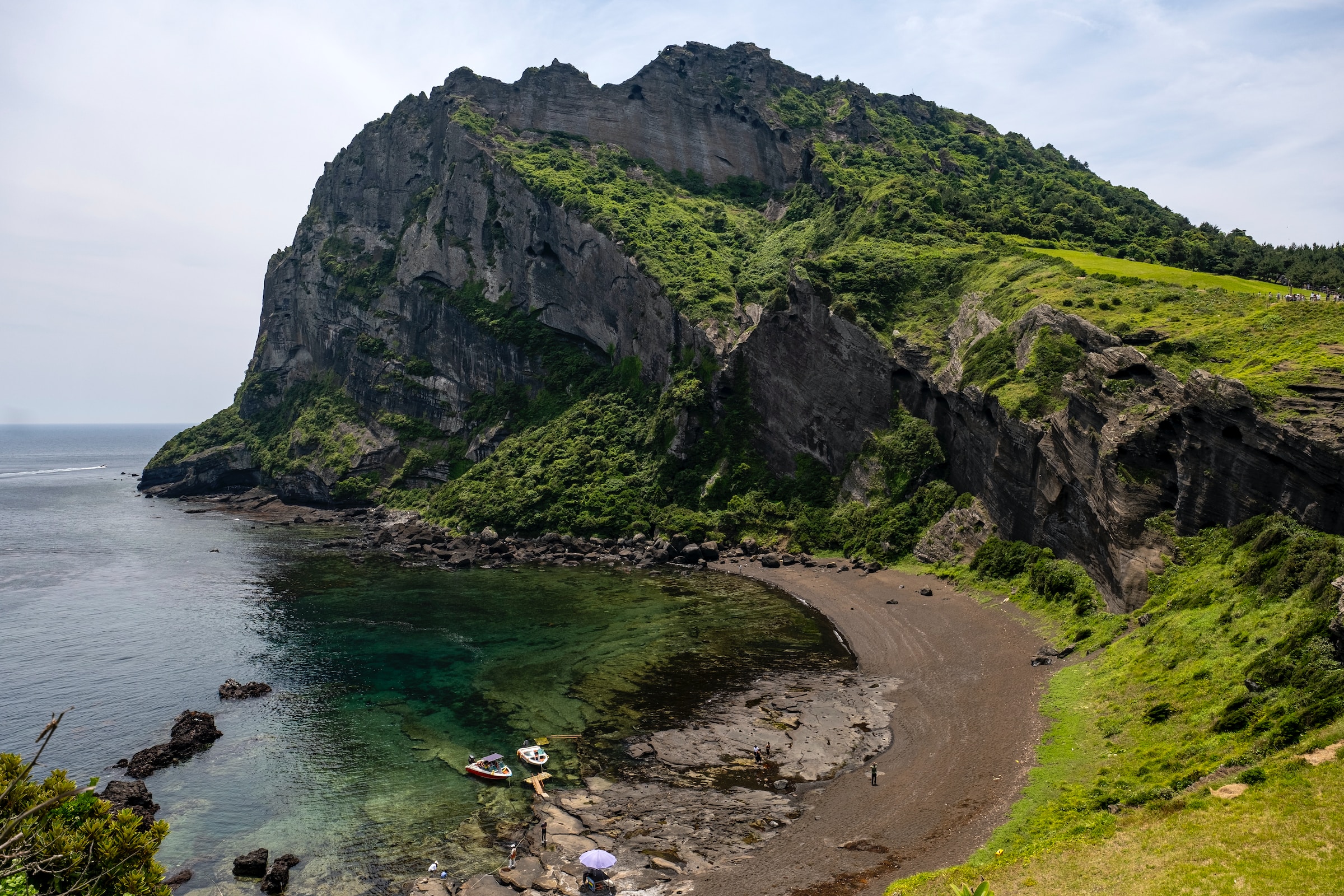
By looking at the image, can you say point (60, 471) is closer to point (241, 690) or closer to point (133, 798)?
point (241, 690)

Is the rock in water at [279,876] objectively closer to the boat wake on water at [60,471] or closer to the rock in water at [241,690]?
the rock in water at [241,690]

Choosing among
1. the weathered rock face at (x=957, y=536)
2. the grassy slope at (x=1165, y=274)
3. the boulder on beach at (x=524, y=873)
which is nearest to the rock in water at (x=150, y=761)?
the boulder on beach at (x=524, y=873)

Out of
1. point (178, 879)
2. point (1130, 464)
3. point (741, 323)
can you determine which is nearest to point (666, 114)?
point (741, 323)

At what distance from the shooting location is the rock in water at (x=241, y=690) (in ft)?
131

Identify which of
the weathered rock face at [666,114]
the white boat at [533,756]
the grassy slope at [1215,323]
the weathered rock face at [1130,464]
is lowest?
the white boat at [533,756]

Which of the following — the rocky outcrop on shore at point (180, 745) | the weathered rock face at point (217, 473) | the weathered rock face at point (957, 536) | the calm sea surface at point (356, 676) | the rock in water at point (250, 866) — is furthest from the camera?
the weathered rock face at point (217, 473)

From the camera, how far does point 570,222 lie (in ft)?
325

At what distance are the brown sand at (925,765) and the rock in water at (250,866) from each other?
46.5ft

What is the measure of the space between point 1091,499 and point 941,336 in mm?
25335

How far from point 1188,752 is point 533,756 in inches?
917

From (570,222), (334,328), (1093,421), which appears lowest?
(1093,421)

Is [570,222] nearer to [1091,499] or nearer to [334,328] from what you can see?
[334,328]

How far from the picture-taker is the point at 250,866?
24438mm

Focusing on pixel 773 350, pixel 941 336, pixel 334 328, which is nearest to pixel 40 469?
pixel 334 328
